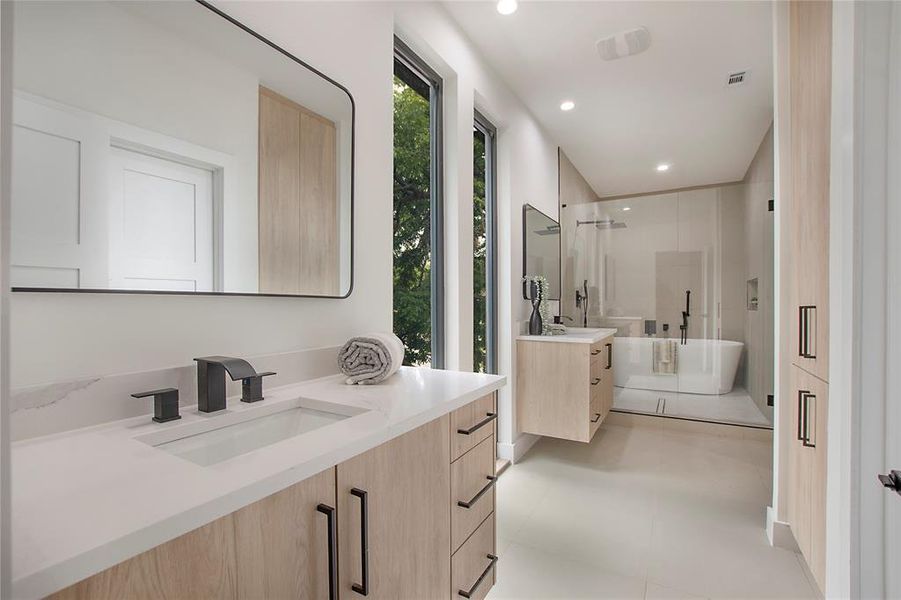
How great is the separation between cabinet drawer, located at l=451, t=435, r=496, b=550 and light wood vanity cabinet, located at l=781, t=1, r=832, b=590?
1.14 meters

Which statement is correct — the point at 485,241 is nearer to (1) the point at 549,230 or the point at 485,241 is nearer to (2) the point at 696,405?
(1) the point at 549,230

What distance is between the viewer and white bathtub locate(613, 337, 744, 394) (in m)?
3.71

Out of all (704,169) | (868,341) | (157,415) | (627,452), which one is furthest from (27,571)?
(704,169)

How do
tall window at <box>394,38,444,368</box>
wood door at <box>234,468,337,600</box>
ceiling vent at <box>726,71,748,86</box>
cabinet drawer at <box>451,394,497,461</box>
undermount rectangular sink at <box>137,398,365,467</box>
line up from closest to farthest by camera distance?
wood door at <box>234,468,337,600</box> → undermount rectangular sink at <box>137,398,365,467</box> → cabinet drawer at <box>451,394,497,461</box> → tall window at <box>394,38,444,368</box> → ceiling vent at <box>726,71,748,86</box>

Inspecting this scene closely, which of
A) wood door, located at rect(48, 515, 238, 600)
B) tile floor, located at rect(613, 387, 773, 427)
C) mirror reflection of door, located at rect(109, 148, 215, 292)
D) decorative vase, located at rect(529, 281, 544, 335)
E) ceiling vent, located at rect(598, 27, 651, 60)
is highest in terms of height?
ceiling vent, located at rect(598, 27, 651, 60)

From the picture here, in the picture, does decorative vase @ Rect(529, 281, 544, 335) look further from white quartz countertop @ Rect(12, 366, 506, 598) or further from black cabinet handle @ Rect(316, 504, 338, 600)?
black cabinet handle @ Rect(316, 504, 338, 600)

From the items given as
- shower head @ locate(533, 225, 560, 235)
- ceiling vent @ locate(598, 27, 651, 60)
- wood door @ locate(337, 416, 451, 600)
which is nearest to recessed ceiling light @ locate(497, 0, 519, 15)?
ceiling vent @ locate(598, 27, 651, 60)

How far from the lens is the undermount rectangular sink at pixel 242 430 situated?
889mm

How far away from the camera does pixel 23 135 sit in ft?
2.52

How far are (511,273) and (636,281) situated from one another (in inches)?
61.7

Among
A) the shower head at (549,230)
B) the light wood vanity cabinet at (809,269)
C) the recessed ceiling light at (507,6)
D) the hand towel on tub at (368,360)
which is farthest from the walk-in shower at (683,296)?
the hand towel on tub at (368,360)

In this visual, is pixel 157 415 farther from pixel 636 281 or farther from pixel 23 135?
pixel 636 281

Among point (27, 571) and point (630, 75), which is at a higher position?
point (630, 75)

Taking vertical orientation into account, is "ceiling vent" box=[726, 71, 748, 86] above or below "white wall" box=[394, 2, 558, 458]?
above
